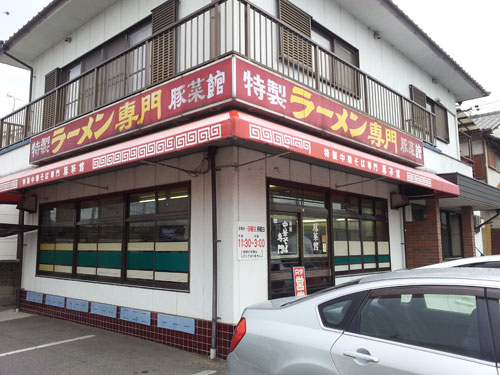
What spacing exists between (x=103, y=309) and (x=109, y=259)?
3.33 ft

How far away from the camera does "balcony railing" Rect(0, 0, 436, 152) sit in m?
6.18

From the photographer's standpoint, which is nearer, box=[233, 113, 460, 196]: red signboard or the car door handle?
the car door handle

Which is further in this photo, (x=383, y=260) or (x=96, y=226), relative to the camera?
(x=383, y=260)

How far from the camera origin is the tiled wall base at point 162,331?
229 inches

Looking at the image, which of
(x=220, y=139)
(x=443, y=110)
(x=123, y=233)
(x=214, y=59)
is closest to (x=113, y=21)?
(x=214, y=59)

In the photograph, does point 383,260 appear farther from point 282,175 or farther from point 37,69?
point 37,69

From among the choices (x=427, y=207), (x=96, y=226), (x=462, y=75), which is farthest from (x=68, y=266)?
(x=462, y=75)

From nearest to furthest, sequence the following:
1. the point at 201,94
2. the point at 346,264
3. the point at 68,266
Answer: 1. the point at 201,94
2. the point at 346,264
3. the point at 68,266

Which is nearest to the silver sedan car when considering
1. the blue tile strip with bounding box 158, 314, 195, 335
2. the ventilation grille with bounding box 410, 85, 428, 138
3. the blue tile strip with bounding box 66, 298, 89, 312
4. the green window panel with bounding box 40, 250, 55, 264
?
the blue tile strip with bounding box 158, 314, 195, 335

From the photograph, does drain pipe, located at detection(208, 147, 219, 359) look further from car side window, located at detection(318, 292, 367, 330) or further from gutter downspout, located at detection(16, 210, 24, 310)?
gutter downspout, located at detection(16, 210, 24, 310)

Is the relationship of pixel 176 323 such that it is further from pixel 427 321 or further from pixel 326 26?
pixel 326 26

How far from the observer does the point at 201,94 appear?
577 centimetres

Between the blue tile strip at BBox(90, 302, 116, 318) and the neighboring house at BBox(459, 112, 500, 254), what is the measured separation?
611 inches

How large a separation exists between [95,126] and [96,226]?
2398 mm
